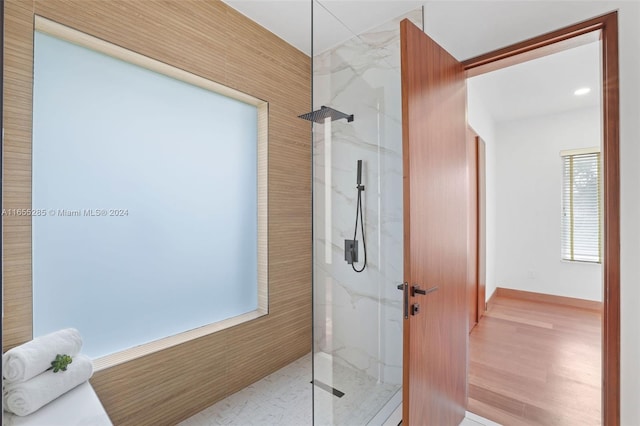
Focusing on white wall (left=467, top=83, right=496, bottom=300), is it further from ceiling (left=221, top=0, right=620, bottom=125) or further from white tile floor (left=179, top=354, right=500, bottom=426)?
white tile floor (left=179, top=354, right=500, bottom=426)

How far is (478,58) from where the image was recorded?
1725mm

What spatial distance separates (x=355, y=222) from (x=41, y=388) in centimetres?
149

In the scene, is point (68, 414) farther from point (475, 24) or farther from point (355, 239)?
point (475, 24)

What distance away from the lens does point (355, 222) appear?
166 centimetres

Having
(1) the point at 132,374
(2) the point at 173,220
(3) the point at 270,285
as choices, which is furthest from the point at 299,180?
(1) the point at 132,374

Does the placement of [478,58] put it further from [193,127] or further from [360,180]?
[193,127]

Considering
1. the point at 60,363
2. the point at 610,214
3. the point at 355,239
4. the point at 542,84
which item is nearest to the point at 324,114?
the point at 355,239

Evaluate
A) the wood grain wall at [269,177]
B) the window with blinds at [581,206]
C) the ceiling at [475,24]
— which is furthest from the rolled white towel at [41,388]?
the window with blinds at [581,206]

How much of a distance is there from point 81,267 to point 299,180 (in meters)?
1.58

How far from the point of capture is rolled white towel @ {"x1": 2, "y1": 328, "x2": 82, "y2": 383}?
1075mm

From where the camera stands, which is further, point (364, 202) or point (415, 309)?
point (364, 202)

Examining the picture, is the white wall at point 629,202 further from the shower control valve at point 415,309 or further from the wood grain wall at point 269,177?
the wood grain wall at point 269,177

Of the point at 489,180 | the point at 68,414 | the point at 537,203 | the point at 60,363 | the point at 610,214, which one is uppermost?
the point at 489,180

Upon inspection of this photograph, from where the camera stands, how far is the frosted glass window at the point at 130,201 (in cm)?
138
